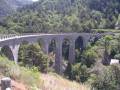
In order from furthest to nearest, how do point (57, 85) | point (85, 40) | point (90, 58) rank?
point (85, 40) → point (90, 58) → point (57, 85)

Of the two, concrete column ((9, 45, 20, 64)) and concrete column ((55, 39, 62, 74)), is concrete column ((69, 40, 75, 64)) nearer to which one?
concrete column ((55, 39, 62, 74))

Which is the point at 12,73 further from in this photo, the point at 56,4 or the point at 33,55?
the point at 56,4

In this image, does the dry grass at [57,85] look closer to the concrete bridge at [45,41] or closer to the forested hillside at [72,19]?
the concrete bridge at [45,41]

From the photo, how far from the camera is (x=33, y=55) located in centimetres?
3606

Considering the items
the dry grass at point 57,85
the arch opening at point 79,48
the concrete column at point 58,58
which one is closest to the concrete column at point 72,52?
the arch opening at point 79,48

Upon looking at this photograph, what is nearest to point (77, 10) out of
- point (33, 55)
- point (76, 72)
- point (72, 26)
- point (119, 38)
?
point (72, 26)

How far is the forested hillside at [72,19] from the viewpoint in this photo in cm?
9081

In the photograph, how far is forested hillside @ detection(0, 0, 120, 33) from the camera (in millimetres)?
90812

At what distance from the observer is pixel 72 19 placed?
320 ft

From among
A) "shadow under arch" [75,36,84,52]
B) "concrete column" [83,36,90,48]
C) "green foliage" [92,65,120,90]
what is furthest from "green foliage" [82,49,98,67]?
"green foliage" [92,65,120,90]

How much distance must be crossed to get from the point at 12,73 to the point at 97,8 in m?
104

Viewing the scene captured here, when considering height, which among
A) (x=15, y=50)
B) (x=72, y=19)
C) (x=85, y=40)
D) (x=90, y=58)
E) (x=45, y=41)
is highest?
(x=15, y=50)

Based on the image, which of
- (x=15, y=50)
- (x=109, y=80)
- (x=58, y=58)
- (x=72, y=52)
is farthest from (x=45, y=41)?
(x=109, y=80)

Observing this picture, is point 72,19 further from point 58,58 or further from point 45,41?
point 45,41
